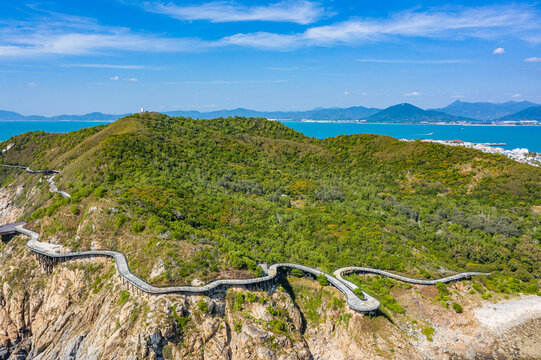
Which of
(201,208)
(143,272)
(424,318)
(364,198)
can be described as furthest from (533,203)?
(143,272)

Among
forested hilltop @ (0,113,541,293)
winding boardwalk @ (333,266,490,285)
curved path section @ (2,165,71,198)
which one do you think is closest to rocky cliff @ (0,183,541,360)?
winding boardwalk @ (333,266,490,285)

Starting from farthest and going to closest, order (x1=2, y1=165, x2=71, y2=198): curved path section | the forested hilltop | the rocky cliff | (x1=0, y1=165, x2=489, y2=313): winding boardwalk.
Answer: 1. (x1=2, y1=165, x2=71, y2=198): curved path section
2. the forested hilltop
3. (x1=0, y1=165, x2=489, y2=313): winding boardwalk
4. the rocky cliff

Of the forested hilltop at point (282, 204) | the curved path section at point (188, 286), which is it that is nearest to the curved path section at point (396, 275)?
the forested hilltop at point (282, 204)

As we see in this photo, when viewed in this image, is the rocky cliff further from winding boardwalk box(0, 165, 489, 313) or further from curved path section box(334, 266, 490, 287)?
curved path section box(334, 266, 490, 287)

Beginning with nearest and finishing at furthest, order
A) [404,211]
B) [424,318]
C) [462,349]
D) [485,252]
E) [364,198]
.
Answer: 1. [462,349]
2. [424,318]
3. [485,252]
4. [404,211]
5. [364,198]

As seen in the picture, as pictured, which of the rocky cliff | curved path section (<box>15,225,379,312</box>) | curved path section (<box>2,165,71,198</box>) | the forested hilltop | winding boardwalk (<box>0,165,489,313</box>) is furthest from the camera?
curved path section (<box>2,165,71,198</box>)

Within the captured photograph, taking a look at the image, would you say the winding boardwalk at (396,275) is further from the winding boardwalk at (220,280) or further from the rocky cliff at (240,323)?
the rocky cliff at (240,323)

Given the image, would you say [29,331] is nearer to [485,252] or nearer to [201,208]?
[201,208]
